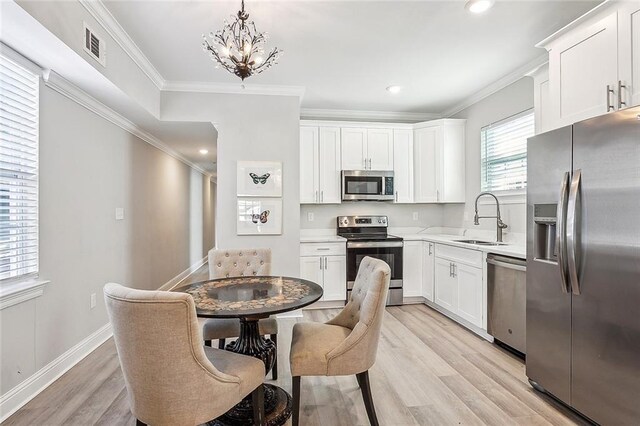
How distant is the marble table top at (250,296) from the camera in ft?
5.38

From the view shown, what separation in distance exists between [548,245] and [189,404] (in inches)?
90.6

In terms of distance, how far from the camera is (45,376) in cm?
234

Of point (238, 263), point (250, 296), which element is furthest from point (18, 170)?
point (250, 296)

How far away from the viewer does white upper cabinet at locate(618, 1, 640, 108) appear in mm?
1814

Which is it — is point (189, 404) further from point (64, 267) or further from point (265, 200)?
point (265, 200)

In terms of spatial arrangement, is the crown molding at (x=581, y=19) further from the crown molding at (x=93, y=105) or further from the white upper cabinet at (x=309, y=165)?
the crown molding at (x=93, y=105)

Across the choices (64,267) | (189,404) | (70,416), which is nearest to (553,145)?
(189,404)

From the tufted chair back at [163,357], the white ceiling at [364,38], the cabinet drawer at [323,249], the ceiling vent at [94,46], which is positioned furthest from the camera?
the cabinet drawer at [323,249]

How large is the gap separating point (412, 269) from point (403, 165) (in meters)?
1.43

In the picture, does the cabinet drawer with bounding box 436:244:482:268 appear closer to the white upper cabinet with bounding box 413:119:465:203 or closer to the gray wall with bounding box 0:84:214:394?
the white upper cabinet with bounding box 413:119:465:203

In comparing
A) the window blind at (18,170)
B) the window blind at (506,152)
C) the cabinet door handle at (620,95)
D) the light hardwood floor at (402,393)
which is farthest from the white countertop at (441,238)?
the window blind at (18,170)

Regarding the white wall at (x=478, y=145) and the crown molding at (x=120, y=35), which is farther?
the white wall at (x=478, y=145)

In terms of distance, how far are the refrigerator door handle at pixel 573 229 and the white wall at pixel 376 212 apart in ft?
9.81

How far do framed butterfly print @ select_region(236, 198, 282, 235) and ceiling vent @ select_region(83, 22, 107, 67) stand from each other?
177 cm
